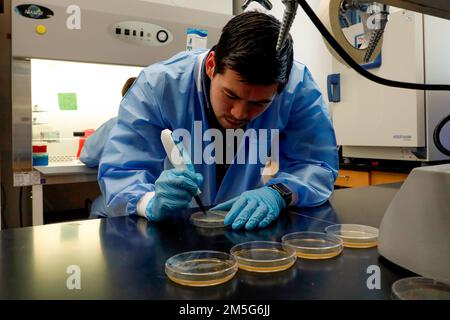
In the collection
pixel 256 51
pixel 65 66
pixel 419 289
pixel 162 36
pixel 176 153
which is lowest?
pixel 419 289

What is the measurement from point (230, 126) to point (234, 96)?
154 mm

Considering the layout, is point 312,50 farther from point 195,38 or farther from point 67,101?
point 67,101

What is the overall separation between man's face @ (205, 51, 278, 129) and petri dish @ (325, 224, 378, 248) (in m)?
0.42

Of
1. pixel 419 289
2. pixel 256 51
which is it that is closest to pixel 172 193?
pixel 256 51

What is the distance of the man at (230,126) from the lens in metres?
0.88

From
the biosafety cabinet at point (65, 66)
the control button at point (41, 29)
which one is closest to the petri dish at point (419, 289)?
the biosafety cabinet at point (65, 66)

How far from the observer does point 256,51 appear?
2.97ft

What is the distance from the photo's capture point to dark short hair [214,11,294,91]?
2.99 feet

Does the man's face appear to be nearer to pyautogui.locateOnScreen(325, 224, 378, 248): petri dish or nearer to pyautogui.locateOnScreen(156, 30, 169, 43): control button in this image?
pyautogui.locateOnScreen(325, 224, 378, 248): petri dish

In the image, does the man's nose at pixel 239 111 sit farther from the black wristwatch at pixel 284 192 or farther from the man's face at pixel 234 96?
the black wristwatch at pixel 284 192

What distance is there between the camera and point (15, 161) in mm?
1614

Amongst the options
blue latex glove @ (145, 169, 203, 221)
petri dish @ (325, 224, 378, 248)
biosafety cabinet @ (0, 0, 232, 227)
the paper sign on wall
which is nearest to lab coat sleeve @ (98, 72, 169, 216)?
blue latex glove @ (145, 169, 203, 221)
